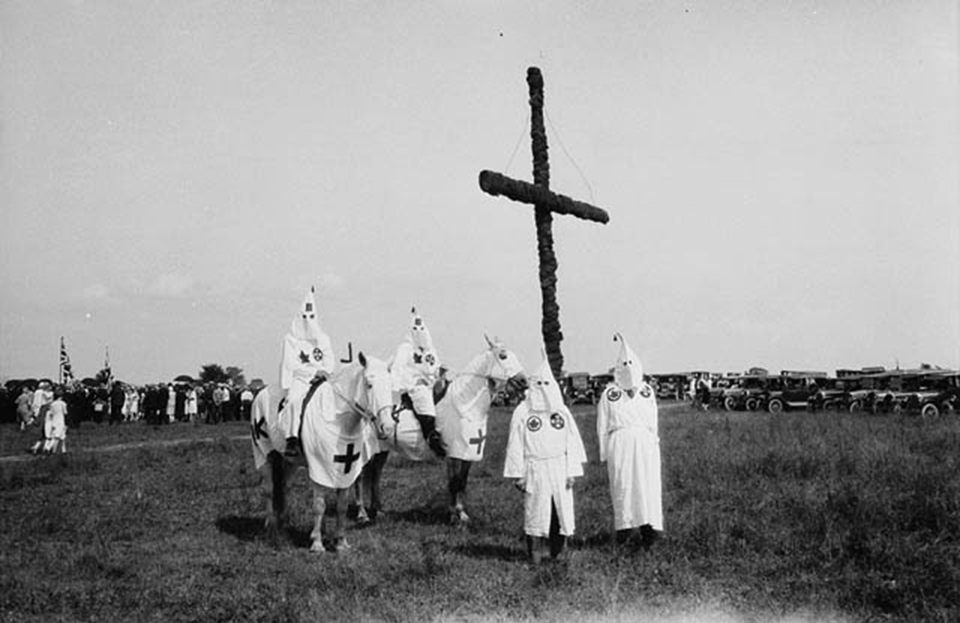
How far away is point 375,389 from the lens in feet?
31.2

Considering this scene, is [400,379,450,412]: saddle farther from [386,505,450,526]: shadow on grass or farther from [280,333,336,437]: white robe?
[386,505,450,526]: shadow on grass

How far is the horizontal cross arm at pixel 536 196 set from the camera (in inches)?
477

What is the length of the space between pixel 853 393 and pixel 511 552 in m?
27.2

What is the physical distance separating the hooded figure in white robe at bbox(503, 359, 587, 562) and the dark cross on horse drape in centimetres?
289

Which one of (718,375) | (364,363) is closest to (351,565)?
(364,363)

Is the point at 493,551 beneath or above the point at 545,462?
beneath

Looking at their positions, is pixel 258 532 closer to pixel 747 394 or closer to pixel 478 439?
pixel 478 439

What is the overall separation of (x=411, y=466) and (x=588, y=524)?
8200 millimetres

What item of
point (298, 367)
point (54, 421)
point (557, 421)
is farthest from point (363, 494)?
point (54, 421)

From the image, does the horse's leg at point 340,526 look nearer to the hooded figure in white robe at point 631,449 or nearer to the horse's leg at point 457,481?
the horse's leg at point 457,481

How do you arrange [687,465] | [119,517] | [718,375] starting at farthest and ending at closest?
[718,375] → [687,465] → [119,517]

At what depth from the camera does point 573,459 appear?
30.8ft

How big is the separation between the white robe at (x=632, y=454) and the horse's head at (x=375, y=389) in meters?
2.66

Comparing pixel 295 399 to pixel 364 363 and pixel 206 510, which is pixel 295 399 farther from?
pixel 206 510
